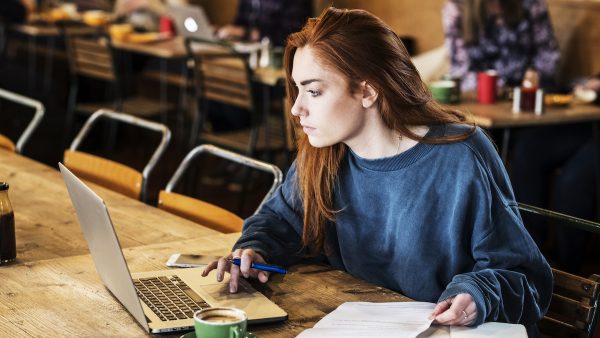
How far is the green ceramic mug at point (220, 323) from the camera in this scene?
1.51 m

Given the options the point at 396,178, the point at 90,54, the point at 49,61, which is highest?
the point at 396,178

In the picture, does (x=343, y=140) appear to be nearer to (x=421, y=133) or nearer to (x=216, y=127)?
(x=421, y=133)

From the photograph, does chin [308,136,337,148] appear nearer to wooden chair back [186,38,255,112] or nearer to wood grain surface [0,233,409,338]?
wood grain surface [0,233,409,338]

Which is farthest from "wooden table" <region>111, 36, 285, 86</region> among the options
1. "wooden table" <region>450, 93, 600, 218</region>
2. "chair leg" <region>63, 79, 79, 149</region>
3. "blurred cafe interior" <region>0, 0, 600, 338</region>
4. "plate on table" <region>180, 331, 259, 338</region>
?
"plate on table" <region>180, 331, 259, 338</region>

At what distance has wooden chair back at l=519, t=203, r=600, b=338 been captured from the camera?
1.95 meters

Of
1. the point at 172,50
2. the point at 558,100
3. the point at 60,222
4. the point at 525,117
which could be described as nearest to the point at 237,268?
the point at 60,222

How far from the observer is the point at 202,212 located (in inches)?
103

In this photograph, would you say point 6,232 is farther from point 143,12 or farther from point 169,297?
point 143,12

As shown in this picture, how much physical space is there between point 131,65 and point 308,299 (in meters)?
5.19

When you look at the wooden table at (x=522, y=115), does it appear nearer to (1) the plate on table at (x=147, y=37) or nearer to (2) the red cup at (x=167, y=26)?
(1) the plate on table at (x=147, y=37)

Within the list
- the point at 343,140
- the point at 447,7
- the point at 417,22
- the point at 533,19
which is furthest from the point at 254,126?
A: the point at 343,140

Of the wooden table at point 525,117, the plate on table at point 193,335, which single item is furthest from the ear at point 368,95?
the wooden table at point 525,117

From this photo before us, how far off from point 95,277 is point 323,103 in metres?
0.56

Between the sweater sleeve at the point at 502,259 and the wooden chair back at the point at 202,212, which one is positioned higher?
the sweater sleeve at the point at 502,259
